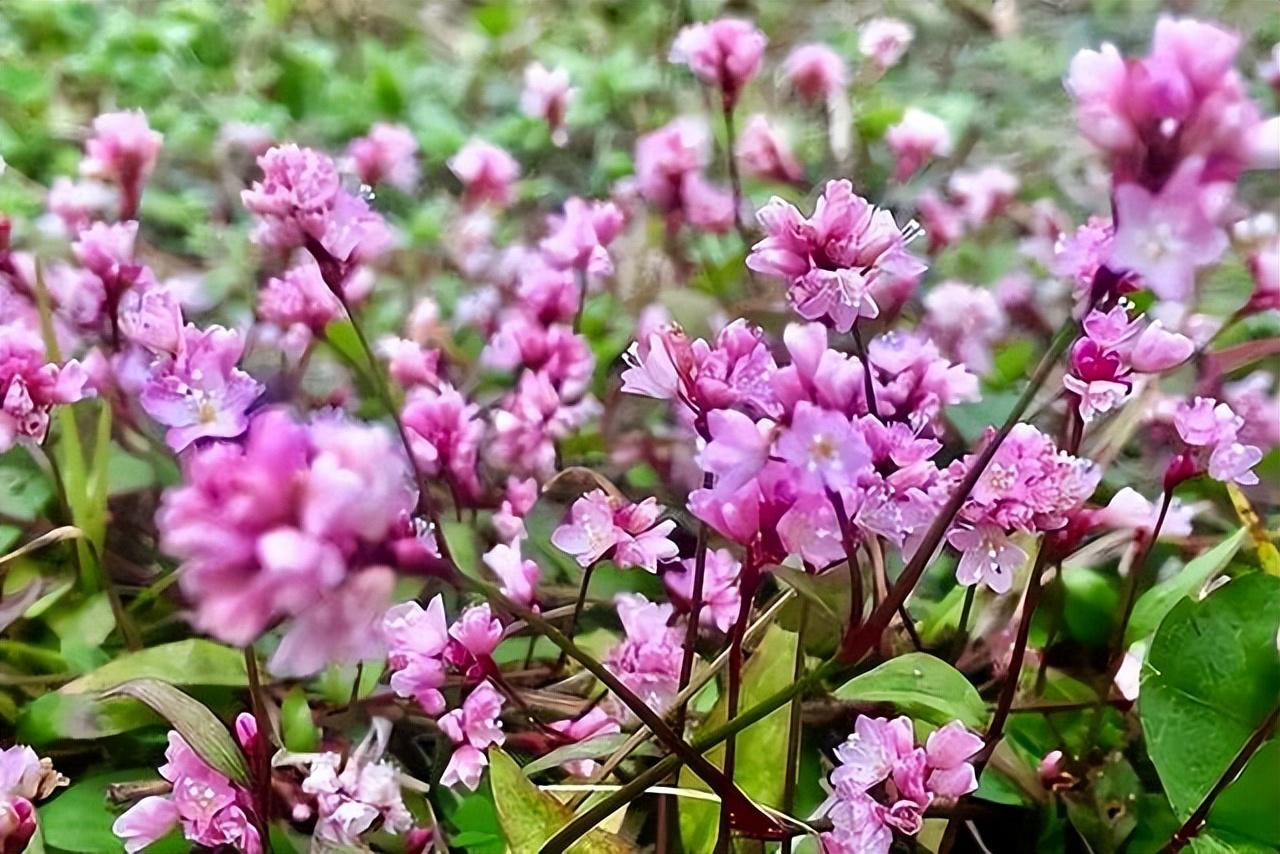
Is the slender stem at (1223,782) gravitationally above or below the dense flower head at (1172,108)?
below

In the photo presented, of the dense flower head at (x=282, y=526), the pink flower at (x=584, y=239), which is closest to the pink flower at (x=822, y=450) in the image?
the dense flower head at (x=282, y=526)

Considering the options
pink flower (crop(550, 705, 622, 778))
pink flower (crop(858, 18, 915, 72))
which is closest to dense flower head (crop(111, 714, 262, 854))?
pink flower (crop(550, 705, 622, 778))

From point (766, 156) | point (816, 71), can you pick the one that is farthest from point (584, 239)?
point (816, 71)

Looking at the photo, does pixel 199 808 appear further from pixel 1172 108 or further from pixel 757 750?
pixel 1172 108

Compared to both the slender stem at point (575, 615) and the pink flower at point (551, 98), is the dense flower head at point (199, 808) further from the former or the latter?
the pink flower at point (551, 98)

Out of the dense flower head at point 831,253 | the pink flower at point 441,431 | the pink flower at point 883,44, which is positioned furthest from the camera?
the pink flower at point 883,44

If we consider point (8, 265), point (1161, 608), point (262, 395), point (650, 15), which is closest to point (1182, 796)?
point (1161, 608)

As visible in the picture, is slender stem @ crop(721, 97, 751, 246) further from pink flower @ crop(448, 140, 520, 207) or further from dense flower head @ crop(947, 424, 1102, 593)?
dense flower head @ crop(947, 424, 1102, 593)
